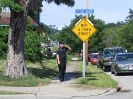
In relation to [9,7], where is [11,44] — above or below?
below

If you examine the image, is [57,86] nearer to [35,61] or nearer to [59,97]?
[59,97]

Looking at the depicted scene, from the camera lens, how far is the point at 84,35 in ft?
50.8

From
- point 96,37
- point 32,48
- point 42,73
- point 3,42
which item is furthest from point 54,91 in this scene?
point 96,37

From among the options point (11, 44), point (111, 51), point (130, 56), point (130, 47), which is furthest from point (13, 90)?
point (130, 47)

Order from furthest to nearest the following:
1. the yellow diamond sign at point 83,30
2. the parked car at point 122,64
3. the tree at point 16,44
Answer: the parked car at point 122,64
the yellow diamond sign at point 83,30
the tree at point 16,44

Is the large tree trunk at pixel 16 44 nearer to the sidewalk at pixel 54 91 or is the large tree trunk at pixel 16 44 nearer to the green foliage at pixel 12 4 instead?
the green foliage at pixel 12 4

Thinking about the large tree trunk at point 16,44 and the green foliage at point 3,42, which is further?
the green foliage at point 3,42

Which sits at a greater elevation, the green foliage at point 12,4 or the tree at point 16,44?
the green foliage at point 12,4

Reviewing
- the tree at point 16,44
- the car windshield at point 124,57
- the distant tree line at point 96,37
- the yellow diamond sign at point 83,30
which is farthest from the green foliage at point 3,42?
the distant tree line at point 96,37

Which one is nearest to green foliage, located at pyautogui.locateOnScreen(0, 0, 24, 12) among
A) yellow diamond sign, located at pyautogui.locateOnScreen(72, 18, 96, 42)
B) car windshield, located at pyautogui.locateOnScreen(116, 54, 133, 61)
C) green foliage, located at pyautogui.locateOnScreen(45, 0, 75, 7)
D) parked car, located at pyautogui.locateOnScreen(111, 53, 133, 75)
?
yellow diamond sign, located at pyautogui.locateOnScreen(72, 18, 96, 42)

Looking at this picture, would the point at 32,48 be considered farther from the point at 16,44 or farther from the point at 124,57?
the point at 16,44

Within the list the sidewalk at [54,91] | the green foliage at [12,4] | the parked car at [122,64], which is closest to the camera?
the sidewalk at [54,91]

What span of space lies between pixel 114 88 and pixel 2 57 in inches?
585

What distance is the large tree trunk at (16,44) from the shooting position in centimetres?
1449
